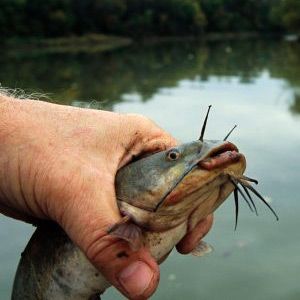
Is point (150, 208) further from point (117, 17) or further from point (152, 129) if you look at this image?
point (117, 17)

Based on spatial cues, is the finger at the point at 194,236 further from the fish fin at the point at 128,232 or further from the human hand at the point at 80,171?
the fish fin at the point at 128,232

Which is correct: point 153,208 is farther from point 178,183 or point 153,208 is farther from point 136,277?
point 136,277

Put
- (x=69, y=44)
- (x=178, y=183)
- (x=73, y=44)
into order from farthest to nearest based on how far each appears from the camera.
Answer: (x=73, y=44) < (x=69, y=44) < (x=178, y=183)

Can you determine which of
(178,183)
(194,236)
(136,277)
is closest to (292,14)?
(194,236)

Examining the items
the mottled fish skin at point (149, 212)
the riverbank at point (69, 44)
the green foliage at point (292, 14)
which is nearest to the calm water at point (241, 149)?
the mottled fish skin at point (149, 212)

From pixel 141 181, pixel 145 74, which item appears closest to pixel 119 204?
pixel 141 181

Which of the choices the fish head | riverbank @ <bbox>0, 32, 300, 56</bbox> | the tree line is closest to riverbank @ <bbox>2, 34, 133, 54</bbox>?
riverbank @ <bbox>0, 32, 300, 56</bbox>
